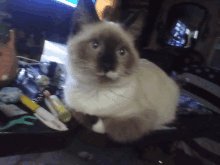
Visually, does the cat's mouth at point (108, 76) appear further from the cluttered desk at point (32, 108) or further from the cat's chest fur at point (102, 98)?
the cluttered desk at point (32, 108)

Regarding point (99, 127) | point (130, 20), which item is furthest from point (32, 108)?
point (130, 20)

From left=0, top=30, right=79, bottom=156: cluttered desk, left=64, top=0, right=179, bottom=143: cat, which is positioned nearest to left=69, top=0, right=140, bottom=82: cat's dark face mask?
left=64, top=0, right=179, bottom=143: cat

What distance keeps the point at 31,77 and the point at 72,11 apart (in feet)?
0.78

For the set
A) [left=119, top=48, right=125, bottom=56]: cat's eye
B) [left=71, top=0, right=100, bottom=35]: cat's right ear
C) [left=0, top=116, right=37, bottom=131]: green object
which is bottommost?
[left=0, top=116, right=37, bottom=131]: green object

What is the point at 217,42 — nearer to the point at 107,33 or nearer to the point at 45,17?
the point at 107,33

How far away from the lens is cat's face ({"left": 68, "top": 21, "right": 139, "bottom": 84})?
33 centimetres

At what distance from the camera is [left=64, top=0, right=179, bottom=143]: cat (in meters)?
0.34

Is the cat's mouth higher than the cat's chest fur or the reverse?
higher

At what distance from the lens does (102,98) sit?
0.39 meters

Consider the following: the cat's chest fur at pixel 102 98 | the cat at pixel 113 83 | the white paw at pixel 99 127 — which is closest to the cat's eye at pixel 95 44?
the cat at pixel 113 83

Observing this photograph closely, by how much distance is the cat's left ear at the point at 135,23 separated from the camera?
0.35m

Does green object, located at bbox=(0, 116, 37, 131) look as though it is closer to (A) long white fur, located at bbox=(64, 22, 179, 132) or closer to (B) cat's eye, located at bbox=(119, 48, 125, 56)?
(A) long white fur, located at bbox=(64, 22, 179, 132)

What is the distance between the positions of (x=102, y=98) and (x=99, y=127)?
9 cm

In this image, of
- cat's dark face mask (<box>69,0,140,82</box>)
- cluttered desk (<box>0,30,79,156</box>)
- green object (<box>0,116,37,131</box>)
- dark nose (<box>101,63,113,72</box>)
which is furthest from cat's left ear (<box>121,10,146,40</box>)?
green object (<box>0,116,37,131</box>)
